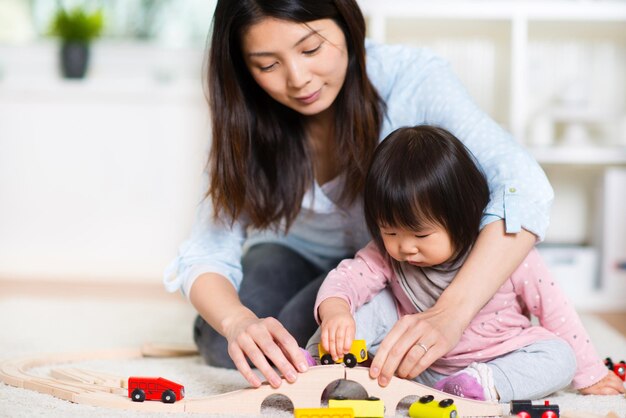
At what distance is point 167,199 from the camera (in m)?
2.79

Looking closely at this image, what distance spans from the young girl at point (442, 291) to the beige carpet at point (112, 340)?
7cm

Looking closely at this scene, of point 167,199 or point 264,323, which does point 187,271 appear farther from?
point 167,199

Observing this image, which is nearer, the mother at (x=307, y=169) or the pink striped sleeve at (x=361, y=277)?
the mother at (x=307, y=169)

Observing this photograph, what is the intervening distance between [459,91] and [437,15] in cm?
108

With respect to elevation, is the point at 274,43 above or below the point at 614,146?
above

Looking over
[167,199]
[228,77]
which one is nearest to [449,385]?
[228,77]

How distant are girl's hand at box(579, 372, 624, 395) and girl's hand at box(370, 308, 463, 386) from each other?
0.99 ft

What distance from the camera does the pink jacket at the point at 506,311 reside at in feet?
3.93

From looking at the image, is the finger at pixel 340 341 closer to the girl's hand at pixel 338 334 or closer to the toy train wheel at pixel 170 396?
the girl's hand at pixel 338 334

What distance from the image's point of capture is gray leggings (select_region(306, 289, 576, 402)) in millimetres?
1124

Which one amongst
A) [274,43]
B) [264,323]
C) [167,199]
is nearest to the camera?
[264,323]

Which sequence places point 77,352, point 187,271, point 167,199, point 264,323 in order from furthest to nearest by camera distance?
point 167,199 < point 77,352 < point 187,271 < point 264,323

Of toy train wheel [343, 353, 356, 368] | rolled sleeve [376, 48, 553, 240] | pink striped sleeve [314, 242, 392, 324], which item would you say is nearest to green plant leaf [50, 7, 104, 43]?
rolled sleeve [376, 48, 553, 240]

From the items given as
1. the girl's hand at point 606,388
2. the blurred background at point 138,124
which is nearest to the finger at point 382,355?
the girl's hand at point 606,388
